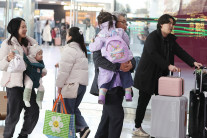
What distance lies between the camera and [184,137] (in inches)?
219

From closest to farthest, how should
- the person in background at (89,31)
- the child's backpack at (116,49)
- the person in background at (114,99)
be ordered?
the child's backpack at (116,49)
the person in background at (114,99)
the person in background at (89,31)

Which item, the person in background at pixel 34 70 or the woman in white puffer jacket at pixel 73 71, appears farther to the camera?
the woman in white puffer jacket at pixel 73 71

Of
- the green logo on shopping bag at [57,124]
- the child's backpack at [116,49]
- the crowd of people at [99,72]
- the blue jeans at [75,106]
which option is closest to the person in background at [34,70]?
the crowd of people at [99,72]

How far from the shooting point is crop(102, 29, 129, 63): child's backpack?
4500 millimetres

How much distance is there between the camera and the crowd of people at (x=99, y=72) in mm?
4641

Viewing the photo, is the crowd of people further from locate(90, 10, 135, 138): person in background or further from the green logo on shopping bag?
the green logo on shopping bag

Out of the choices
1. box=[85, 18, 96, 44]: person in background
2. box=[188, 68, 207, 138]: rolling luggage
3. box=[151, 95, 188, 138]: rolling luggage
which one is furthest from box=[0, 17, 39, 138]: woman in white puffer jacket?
box=[85, 18, 96, 44]: person in background

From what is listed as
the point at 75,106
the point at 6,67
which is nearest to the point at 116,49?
the point at 6,67

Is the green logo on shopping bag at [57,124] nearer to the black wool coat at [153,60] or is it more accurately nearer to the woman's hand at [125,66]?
the woman's hand at [125,66]

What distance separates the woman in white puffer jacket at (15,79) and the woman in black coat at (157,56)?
4.74ft

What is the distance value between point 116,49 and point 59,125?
4.27ft

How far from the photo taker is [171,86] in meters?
5.36

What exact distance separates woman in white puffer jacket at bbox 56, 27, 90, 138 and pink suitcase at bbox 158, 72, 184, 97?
0.95 meters

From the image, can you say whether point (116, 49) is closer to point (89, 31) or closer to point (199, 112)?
point (199, 112)
